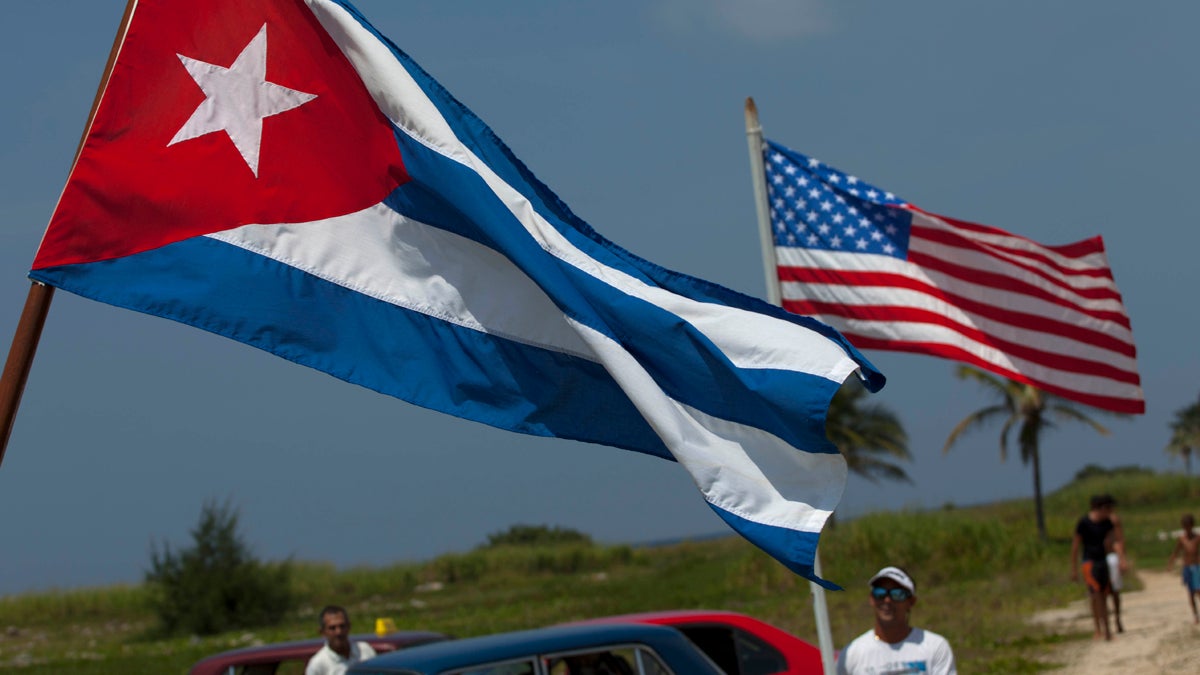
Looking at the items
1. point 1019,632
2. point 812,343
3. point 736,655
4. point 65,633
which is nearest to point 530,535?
point 65,633

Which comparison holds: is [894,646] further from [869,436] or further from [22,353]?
[869,436]

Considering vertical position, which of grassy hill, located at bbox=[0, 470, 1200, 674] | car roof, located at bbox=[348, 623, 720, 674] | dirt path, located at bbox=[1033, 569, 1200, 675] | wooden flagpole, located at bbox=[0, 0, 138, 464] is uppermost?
wooden flagpole, located at bbox=[0, 0, 138, 464]

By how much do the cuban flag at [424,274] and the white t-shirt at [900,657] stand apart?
1096mm

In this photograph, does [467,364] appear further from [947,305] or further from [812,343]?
[947,305]

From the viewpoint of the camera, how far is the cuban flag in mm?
5043

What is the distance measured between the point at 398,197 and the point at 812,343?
5.76 ft

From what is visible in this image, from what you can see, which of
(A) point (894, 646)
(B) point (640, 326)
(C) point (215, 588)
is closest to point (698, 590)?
(C) point (215, 588)

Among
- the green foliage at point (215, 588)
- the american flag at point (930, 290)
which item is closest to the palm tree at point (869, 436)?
the green foliage at point (215, 588)

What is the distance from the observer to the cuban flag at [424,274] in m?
5.04

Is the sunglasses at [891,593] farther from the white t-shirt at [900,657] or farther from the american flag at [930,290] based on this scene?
the american flag at [930,290]

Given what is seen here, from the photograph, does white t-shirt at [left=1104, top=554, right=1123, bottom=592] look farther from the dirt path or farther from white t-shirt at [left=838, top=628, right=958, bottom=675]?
white t-shirt at [left=838, top=628, right=958, bottom=675]

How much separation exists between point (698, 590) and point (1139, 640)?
17.8m

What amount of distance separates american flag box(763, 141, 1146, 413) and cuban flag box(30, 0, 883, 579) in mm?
4304

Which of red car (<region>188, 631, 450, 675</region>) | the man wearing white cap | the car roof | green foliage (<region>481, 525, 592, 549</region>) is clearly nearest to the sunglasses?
the man wearing white cap
